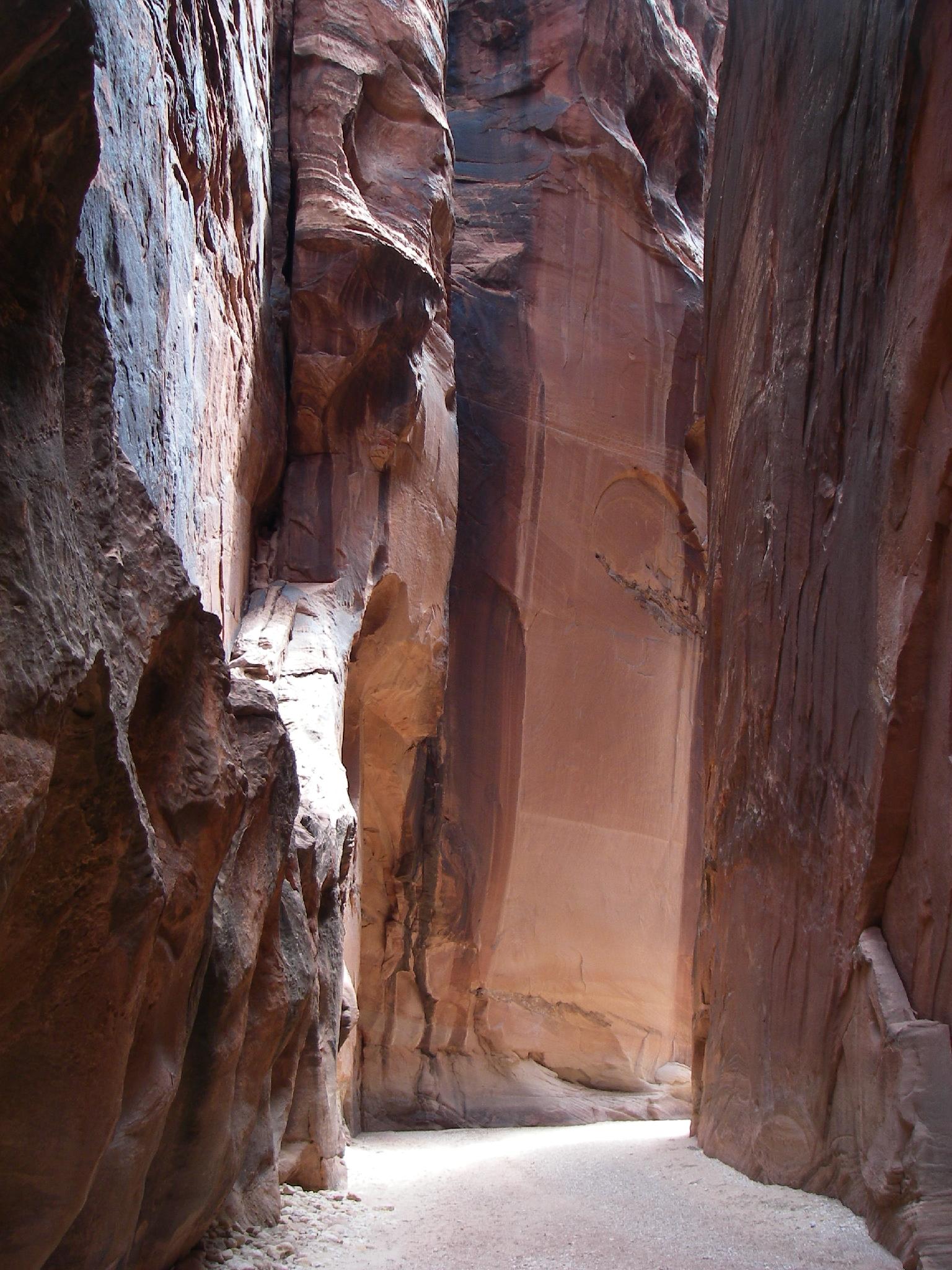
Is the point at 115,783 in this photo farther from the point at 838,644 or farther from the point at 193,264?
the point at 193,264

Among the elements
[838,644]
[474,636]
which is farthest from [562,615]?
[838,644]

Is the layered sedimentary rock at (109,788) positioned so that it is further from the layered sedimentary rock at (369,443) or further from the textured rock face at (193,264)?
the layered sedimentary rock at (369,443)

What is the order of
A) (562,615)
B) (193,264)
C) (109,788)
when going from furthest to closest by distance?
(562,615) < (193,264) < (109,788)

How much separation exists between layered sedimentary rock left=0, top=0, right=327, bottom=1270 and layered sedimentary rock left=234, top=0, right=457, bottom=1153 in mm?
3923

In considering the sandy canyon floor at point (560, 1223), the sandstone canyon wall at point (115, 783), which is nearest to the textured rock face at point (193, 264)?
the sandstone canyon wall at point (115, 783)

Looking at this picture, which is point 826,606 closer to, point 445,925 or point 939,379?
point 939,379

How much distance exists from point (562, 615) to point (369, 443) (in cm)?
362

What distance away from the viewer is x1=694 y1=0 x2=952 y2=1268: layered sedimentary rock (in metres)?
5.05

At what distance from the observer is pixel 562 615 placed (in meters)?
13.1

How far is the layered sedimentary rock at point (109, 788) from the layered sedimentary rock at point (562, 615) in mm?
6791

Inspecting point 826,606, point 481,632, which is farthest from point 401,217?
point 826,606

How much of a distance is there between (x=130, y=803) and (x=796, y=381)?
196 inches

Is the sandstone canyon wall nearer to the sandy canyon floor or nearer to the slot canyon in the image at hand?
the slot canyon

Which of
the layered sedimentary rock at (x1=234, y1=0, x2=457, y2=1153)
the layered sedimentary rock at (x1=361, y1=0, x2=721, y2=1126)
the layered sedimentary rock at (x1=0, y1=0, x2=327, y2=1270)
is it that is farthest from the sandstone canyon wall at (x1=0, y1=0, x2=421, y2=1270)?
the layered sedimentary rock at (x1=361, y1=0, x2=721, y2=1126)
